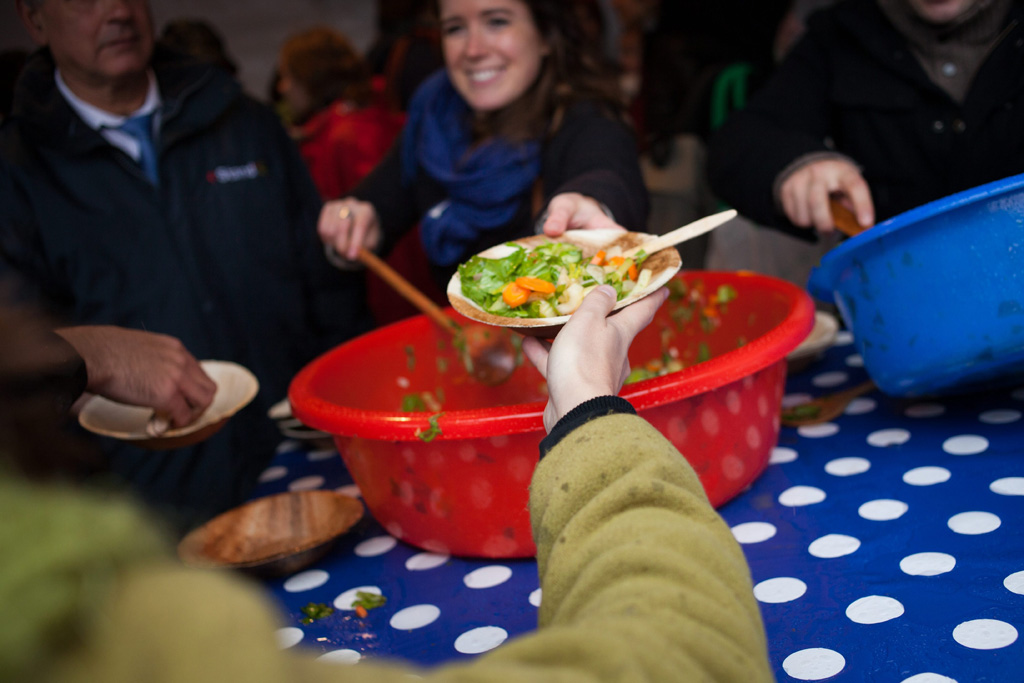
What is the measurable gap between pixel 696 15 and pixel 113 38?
2.91 metres

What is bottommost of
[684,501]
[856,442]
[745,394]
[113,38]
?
[856,442]

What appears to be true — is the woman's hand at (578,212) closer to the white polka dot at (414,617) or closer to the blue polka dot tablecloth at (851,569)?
the blue polka dot tablecloth at (851,569)

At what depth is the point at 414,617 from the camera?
1.08 metres

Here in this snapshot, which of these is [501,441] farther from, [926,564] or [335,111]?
[335,111]

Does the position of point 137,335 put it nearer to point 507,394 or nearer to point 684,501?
point 507,394

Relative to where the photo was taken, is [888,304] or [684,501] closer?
[684,501]

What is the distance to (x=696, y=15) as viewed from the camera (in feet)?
12.7

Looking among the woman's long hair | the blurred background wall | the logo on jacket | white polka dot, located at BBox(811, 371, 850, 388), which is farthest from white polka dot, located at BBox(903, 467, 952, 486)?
the blurred background wall

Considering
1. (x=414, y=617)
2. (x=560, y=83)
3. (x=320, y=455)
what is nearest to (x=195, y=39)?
(x=560, y=83)

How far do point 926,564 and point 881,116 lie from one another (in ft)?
4.34

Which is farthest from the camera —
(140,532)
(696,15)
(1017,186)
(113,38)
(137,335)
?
(696,15)

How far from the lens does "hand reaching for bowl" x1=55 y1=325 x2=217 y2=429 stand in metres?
1.23

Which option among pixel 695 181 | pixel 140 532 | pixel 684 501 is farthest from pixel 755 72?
pixel 140 532

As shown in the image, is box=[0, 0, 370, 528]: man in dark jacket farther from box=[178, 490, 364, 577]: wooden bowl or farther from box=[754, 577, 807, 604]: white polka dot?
box=[754, 577, 807, 604]: white polka dot
